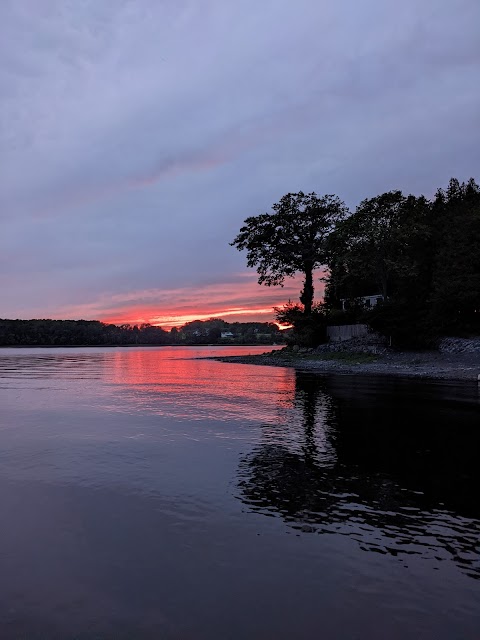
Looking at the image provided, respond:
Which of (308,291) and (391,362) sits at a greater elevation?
(308,291)

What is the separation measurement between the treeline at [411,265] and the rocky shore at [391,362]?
11.5 ft

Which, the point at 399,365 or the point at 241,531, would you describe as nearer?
the point at 241,531

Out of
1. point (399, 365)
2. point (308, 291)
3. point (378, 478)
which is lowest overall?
point (378, 478)

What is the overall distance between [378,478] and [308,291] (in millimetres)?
69317

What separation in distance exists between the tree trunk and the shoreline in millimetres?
11847

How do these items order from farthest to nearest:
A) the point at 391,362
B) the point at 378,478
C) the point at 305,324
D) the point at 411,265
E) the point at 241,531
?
the point at 305,324
the point at 411,265
the point at 391,362
the point at 378,478
the point at 241,531

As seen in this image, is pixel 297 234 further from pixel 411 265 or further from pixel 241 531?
pixel 241 531

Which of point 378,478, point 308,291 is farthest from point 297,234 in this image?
point 378,478

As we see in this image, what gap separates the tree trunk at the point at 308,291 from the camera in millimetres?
80438

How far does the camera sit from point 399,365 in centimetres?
5256

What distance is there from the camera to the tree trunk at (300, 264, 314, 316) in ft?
264

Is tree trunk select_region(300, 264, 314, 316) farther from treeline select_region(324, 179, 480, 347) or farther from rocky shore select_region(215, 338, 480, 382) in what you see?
rocky shore select_region(215, 338, 480, 382)

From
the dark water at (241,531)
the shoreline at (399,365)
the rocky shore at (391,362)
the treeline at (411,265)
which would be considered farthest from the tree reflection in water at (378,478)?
the treeline at (411,265)

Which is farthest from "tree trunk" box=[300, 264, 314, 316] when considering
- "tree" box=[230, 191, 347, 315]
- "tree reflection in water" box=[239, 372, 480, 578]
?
"tree reflection in water" box=[239, 372, 480, 578]
